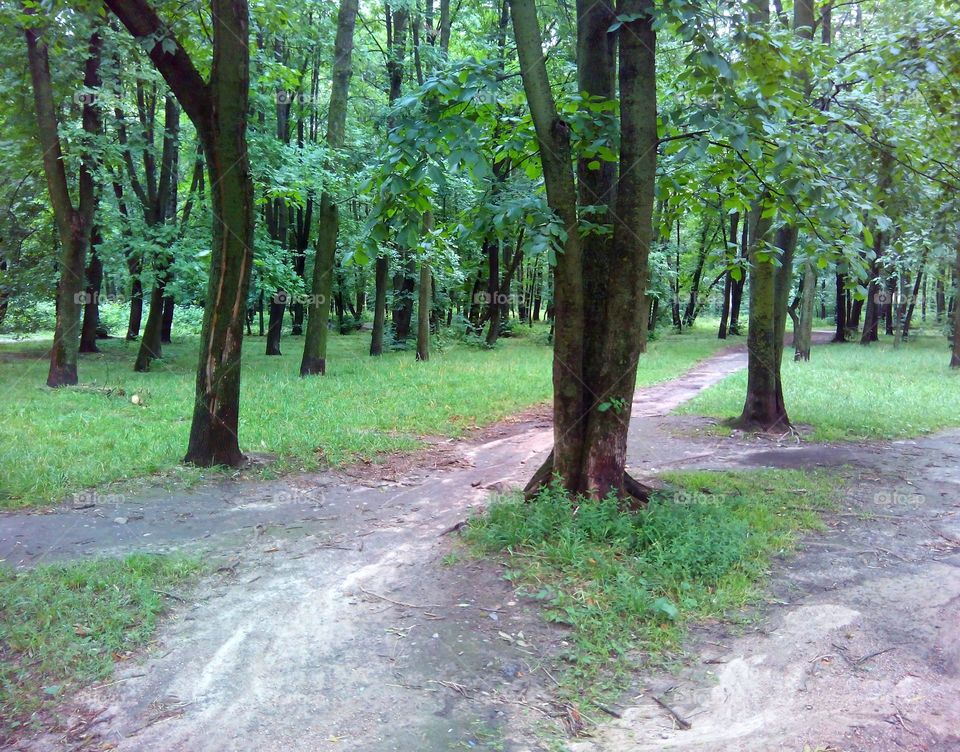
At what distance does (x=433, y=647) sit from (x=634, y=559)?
1711mm

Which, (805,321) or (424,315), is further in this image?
(805,321)

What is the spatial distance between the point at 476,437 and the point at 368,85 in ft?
55.9

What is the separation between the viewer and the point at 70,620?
13.6 ft

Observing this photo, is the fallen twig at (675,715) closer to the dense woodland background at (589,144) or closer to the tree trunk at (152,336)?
the dense woodland background at (589,144)

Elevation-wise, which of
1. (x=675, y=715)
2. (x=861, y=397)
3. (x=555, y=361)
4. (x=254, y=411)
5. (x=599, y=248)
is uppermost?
(x=599, y=248)

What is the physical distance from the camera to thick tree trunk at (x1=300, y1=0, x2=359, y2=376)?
14.6 metres

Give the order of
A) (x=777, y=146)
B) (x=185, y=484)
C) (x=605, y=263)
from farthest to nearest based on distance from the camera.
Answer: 1. (x=185, y=484)
2. (x=605, y=263)
3. (x=777, y=146)

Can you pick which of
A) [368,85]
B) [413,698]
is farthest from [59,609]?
[368,85]

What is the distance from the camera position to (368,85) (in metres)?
22.9

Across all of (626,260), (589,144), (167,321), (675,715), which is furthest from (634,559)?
(167,321)

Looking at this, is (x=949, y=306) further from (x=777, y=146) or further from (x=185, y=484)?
(x=185, y=484)

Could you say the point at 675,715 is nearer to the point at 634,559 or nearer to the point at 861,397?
the point at 634,559

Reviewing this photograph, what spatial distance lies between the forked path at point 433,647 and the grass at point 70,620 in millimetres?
A: 163

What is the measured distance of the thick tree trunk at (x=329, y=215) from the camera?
47.8 feet
